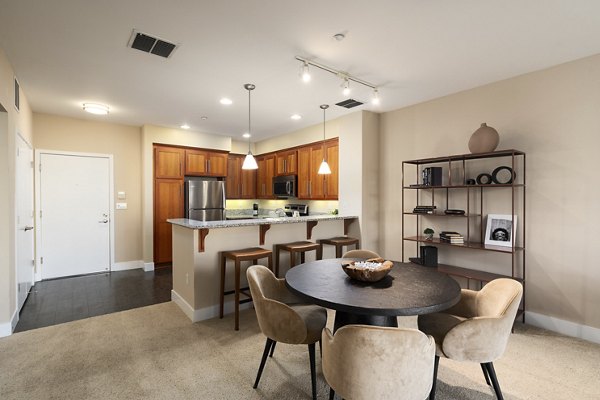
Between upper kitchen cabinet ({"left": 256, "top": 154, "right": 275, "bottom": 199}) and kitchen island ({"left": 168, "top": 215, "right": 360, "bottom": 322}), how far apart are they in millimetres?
2752

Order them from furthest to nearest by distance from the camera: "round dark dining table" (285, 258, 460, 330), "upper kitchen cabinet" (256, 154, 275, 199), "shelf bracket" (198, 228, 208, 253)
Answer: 1. "upper kitchen cabinet" (256, 154, 275, 199)
2. "shelf bracket" (198, 228, 208, 253)
3. "round dark dining table" (285, 258, 460, 330)

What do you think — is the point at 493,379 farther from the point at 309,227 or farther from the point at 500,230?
the point at 309,227

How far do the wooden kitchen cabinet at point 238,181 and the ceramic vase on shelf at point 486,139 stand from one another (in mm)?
4927

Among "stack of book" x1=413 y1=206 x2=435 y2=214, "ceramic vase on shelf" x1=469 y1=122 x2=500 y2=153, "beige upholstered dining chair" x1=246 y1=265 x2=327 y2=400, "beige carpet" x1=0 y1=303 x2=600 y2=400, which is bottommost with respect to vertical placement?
"beige carpet" x1=0 y1=303 x2=600 y2=400

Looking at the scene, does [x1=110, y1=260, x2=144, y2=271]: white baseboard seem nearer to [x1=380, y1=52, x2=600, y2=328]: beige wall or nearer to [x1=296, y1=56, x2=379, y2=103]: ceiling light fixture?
[x1=296, y1=56, x2=379, y2=103]: ceiling light fixture

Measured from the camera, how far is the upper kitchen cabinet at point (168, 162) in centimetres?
554

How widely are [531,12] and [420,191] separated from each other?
2.37 metres

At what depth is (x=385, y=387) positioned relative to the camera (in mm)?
1393

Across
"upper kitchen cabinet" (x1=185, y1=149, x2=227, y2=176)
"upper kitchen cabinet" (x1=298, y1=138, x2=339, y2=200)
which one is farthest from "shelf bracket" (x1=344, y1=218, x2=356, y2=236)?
"upper kitchen cabinet" (x1=185, y1=149, x2=227, y2=176)

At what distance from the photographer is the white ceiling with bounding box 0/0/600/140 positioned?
212 cm

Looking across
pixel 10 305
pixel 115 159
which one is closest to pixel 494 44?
pixel 10 305

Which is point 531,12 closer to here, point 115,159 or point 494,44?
point 494,44

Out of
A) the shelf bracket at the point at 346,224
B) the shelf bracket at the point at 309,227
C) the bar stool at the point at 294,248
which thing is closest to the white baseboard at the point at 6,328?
the bar stool at the point at 294,248

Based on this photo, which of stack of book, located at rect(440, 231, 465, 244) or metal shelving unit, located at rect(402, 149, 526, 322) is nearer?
metal shelving unit, located at rect(402, 149, 526, 322)
